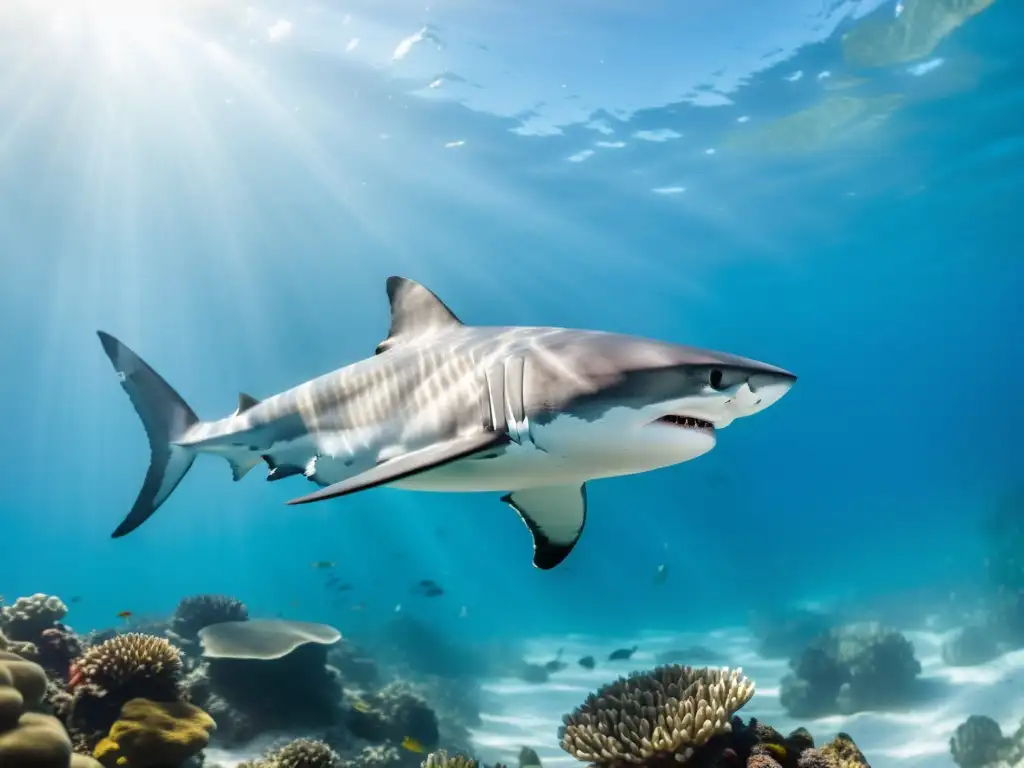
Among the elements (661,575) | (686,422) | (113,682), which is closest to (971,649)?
(661,575)

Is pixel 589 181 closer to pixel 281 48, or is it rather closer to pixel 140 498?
pixel 281 48

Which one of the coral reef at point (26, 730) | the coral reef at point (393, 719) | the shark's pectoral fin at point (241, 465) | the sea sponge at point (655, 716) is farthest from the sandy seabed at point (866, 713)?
the coral reef at point (26, 730)

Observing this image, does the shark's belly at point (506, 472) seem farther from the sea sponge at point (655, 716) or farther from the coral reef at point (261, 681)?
the coral reef at point (261, 681)

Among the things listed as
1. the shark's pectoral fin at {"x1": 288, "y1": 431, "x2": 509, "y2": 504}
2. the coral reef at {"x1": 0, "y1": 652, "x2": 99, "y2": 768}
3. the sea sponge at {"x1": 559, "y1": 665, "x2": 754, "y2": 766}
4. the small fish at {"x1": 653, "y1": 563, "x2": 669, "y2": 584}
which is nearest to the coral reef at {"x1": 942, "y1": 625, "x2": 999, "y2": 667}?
the small fish at {"x1": 653, "y1": 563, "x2": 669, "y2": 584}

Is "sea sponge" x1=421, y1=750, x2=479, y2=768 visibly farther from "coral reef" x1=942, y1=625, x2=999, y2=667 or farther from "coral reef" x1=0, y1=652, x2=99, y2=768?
"coral reef" x1=942, y1=625, x2=999, y2=667

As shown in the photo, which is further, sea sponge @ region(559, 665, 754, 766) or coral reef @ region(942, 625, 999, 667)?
coral reef @ region(942, 625, 999, 667)

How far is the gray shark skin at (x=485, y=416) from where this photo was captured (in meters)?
3.00

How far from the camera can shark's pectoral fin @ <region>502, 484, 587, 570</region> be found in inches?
178

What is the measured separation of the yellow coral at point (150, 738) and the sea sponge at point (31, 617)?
11.0 feet

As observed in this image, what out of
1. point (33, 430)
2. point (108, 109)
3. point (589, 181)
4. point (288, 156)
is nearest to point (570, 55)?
point (589, 181)

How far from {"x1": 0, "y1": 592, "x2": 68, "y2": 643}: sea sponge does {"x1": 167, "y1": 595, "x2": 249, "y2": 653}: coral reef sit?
4.16 metres

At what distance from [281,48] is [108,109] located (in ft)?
32.0

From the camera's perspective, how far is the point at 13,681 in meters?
4.39

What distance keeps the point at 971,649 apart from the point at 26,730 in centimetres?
2102
